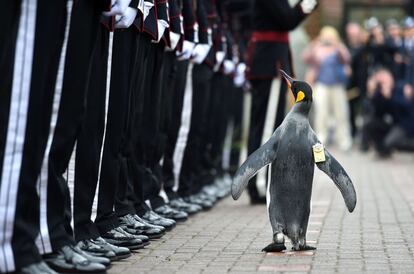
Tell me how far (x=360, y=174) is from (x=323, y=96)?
6.38 metres

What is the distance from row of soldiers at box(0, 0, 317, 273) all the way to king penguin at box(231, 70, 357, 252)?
831 millimetres

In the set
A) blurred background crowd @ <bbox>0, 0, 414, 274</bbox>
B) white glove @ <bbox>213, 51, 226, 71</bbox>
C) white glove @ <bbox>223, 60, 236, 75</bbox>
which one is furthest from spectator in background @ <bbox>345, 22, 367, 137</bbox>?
white glove @ <bbox>213, 51, 226, 71</bbox>

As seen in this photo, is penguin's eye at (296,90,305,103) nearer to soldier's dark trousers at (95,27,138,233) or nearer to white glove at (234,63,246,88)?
soldier's dark trousers at (95,27,138,233)

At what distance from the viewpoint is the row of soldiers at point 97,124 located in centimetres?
539

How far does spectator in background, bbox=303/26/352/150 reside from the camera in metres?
21.4

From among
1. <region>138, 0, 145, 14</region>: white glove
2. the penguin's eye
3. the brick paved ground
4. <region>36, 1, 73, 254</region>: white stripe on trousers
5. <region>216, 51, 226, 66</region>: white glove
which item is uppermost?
<region>138, 0, 145, 14</region>: white glove

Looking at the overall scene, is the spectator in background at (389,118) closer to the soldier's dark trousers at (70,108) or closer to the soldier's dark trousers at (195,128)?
the soldier's dark trousers at (195,128)

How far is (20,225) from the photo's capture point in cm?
537

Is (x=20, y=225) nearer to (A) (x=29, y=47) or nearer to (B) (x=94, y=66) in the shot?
(A) (x=29, y=47)

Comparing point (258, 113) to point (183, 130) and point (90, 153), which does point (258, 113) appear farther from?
point (90, 153)

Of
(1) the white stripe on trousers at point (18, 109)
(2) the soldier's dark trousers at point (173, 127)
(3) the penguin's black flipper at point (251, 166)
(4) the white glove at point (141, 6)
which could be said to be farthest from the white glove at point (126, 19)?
(2) the soldier's dark trousers at point (173, 127)

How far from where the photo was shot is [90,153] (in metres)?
6.47

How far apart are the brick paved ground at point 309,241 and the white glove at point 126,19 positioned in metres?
1.27

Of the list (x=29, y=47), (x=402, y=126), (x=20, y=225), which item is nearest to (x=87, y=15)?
(x=29, y=47)
